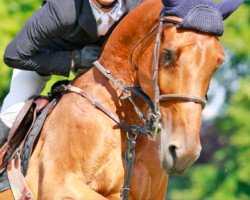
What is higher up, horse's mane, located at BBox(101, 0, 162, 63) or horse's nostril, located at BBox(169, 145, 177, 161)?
horse's mane, located at BBox(101, 0, 162, 63)

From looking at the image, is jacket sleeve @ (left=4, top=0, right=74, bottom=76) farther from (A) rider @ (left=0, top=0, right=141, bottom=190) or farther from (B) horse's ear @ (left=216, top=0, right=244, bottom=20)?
(B) horse's ear @ (left=216, top=0, right=244, bottom=20)

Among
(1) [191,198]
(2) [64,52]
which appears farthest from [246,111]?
(2) [64,52]

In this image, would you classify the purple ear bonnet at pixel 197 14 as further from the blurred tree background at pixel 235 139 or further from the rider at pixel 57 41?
the blurred tree background at pixel 235 139

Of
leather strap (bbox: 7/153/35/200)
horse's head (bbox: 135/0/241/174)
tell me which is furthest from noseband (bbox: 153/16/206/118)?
leather strap (bbox: 7/153/35/200)

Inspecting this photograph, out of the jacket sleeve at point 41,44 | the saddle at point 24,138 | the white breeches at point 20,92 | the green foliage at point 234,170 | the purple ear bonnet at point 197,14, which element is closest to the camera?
the purple ear bonnet at point 197,14

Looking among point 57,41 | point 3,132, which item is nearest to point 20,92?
point 3,132

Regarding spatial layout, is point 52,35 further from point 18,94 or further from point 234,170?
point 234,170

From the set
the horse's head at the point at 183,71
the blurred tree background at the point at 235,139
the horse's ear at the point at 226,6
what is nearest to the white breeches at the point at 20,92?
the horse's head at the point at 183,71

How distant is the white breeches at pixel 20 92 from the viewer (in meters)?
Result: 8.34

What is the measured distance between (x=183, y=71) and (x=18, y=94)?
187 cm

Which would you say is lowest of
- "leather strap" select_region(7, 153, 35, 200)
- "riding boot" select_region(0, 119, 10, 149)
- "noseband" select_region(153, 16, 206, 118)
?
"leather strap" select_region(7, 153, 35, 200)

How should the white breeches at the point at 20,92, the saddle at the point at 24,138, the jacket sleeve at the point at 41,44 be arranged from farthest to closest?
the white breeches at the point at 20,92, the saddle at the point at 24,138, the jacket sleeve at the point at 41,44

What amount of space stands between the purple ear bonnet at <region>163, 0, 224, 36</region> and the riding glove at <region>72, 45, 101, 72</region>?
1.02 meters

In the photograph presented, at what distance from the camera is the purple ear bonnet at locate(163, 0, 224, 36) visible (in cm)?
713
